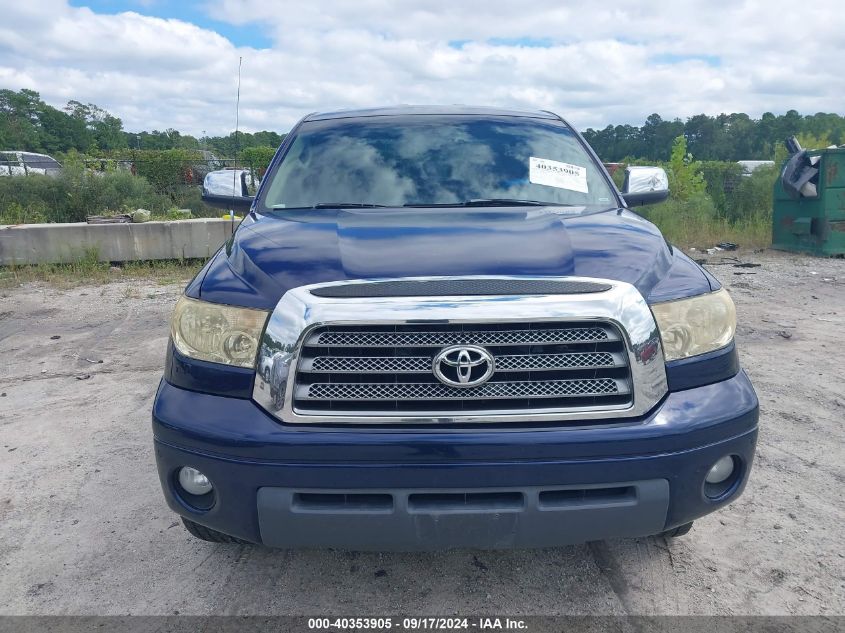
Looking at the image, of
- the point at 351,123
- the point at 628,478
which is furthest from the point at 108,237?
the point at 628,478

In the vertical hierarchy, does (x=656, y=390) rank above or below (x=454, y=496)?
above

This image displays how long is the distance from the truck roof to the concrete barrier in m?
5.43

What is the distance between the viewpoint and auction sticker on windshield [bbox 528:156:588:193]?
330cm

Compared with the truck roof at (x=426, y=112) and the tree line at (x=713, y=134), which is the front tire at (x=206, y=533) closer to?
the truck roof at (x=426, y=112)

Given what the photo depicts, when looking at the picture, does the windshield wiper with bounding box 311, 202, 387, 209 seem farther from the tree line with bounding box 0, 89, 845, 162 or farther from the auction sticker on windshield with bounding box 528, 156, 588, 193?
the tree line with bounding box 0, 89, 845, 162

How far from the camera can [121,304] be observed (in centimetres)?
742

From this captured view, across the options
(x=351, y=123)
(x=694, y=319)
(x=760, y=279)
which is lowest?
(x=760, y=279)

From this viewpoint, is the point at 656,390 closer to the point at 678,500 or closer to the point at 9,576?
the point at 678,500

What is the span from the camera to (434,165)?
11.0ft

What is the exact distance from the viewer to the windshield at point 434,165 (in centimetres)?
321

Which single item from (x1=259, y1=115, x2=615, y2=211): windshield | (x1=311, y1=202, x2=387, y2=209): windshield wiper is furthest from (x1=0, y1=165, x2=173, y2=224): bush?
(x1=311, y1=202, x2=387, y2=209): windshield wiper

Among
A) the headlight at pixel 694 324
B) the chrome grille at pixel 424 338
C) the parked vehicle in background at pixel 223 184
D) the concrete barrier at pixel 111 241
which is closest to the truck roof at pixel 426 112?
the parked vehicle in background at pixel 223 184

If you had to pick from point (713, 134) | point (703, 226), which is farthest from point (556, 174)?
point (713, 134)

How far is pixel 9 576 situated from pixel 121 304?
520cm
